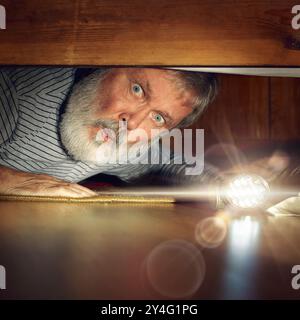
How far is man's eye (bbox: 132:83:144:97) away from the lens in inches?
55.6

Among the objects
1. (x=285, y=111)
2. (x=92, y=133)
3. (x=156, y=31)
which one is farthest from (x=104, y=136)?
(x=285, y=111)

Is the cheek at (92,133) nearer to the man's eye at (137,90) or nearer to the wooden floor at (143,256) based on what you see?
the man's eye at (137,90)

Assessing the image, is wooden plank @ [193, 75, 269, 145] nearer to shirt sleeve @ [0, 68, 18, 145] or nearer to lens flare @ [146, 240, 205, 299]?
lens flare @ [146, 240, 205, 299]

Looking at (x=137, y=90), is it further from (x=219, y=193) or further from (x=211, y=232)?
(x=211, y=232)

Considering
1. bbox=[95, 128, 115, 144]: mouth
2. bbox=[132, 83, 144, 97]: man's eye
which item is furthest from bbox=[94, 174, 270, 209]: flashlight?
bbox=[132, 83, 144, 97]: man's eye

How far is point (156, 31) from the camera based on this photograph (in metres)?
1.30

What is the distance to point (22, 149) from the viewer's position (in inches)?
57.2

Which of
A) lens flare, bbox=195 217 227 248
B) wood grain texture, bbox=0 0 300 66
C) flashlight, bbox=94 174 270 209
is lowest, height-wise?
lens flare, bbox=195 217 227 248

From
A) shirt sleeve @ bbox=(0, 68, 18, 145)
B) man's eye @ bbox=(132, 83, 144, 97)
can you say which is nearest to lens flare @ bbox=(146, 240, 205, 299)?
man's eye @ bbox=(132, 83, 144, 97)

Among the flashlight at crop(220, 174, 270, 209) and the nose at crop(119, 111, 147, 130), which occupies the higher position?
the nose at crop(119, 111, 147, 130)

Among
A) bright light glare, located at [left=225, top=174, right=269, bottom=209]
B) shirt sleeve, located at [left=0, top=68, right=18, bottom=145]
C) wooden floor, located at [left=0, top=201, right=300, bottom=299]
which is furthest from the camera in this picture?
shirt sleeve, located at [left=0, top=68, right=18, bottom=145]

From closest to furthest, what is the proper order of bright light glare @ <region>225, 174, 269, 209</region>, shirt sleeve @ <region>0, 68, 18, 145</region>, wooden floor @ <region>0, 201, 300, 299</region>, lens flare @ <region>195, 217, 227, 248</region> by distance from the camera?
1. wooden floor @ <region>0, 201, 300, 299</region>
2. lens flare @ <region>195, 217, 227, 248</region>
3. bright light glare @ <region>225, 174, 269, 209</region>
4. shirt sleeve @ <region>0, 68, 18, 145</region>

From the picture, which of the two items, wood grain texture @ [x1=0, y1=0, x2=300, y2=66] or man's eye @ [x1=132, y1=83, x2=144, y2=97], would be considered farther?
man's eye @ [x1=132, y1=83, x2=144, y2=97]

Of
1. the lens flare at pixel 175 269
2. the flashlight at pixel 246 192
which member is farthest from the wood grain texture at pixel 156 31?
the lens flare at pixel 175 269
